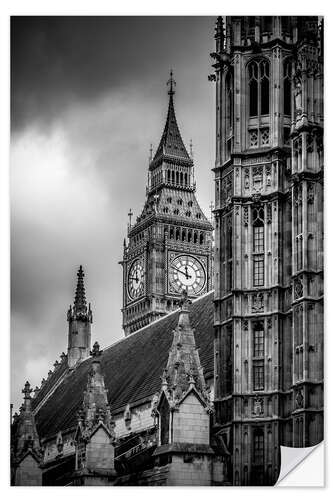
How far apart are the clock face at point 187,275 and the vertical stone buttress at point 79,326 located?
29.9 feet

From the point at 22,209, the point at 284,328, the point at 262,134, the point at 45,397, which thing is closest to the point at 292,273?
the point at 284,328

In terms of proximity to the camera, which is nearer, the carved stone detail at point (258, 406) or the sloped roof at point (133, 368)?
the carved stone detail at point (258, 406)

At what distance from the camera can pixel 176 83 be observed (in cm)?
2612

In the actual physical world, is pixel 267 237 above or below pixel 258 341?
above

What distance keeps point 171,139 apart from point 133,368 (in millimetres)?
11212

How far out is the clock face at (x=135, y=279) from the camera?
182 ft

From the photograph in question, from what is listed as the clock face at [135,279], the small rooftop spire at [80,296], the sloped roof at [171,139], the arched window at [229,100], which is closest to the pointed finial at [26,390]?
the small rooftop spire at [80,296]

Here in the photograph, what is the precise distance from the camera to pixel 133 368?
39906mm

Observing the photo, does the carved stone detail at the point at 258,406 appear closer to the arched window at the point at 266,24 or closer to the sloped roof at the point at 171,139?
the sloped roof at the point at 171,139

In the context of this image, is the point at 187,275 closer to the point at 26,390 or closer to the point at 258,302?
the point at 258,302

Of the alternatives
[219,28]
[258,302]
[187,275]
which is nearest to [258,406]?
[258,302]

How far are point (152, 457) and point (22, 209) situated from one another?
6.33m

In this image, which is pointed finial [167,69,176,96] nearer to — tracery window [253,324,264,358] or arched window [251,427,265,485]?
tracery window [253,324,264,358]
